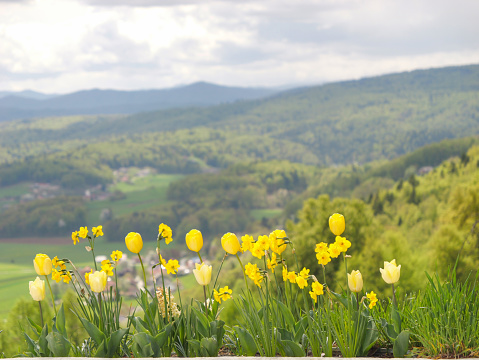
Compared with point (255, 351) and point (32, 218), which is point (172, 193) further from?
point (255, 351)

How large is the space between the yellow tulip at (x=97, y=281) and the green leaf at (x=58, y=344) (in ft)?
1.68

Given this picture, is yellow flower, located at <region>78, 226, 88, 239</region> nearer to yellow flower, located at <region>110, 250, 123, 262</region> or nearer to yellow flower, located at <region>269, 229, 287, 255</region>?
yellow flower, located at <region>110, 250, 123, 262</region>

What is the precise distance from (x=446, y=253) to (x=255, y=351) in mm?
23319

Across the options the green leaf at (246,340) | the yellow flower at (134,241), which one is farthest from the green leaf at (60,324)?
the green leaf at (246,340)

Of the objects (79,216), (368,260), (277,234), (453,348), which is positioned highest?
(277,234)

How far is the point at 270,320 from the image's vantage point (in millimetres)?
4238

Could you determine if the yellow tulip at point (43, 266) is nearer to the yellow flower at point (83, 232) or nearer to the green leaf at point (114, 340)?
the yellow flower at point (83, 232)

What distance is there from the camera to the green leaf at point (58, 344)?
13.3 feet

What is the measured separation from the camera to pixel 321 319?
409cm

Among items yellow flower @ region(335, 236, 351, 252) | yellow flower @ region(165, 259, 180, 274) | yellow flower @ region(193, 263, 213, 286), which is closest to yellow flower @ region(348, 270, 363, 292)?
yellow flower @ region(335, 236, 351, 252)

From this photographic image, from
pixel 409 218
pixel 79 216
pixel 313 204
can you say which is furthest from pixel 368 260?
pixel 79 216

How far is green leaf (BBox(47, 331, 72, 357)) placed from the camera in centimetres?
406

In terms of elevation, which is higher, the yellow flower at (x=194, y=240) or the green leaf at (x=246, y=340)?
the yellow flower at (x=194, y=240)

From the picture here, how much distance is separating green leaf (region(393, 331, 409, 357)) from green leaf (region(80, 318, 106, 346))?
2.39 metres
